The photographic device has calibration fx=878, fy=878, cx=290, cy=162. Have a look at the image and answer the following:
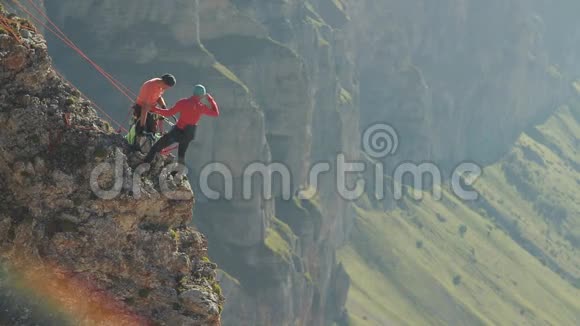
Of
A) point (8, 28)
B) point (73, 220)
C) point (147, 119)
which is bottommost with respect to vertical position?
point (73, 220)

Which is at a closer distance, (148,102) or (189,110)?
(148,102)

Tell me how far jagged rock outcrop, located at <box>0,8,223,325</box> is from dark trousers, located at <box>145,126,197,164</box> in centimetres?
65

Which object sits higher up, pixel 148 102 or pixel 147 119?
pixel 148 102

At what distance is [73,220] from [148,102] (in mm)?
5362

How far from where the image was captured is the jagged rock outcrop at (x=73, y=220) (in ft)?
83.5

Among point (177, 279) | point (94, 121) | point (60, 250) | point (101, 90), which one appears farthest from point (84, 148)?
point (101, 90)

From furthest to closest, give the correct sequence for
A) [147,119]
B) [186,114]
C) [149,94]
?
[186,114]
[147,119]
[149,94]

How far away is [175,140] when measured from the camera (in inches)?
1161

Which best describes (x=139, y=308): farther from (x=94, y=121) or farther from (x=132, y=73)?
(x=132, y=73)

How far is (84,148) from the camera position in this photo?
26.8 metres

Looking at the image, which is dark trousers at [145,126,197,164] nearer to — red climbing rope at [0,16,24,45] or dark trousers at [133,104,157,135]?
dark trousers at [133,104,157,135]

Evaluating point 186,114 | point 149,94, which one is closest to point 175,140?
point 186,114

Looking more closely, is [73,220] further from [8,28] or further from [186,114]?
[186,114]

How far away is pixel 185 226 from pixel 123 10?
9835 cm
